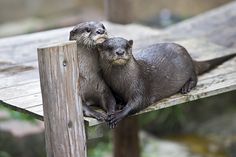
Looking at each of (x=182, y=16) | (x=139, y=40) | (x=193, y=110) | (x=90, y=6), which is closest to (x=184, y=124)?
(x=193, y=110)

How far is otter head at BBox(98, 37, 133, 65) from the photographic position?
3211 mm

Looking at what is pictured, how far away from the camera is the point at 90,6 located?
10.0m

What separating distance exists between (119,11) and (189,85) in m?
1.81

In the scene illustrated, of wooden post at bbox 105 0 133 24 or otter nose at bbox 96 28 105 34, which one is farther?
wooden post at bbox 105 0 133 24

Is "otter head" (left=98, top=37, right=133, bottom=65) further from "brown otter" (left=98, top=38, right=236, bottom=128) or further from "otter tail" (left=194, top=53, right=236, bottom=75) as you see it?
"otter tail" (left=194, top=53, right=236, bottom=75)

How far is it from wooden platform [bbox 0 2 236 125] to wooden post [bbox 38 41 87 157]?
13 cm

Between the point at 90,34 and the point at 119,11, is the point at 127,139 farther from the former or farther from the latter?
the point at 90,34

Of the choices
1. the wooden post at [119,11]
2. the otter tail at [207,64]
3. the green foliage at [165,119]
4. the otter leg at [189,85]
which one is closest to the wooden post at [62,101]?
the otter leg at [189,85]

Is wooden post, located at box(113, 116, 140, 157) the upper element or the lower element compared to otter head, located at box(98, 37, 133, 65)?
lower

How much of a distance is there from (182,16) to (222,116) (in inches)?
65.2

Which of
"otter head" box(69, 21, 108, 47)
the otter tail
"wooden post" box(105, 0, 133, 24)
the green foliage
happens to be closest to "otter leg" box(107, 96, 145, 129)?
"otter head" box(69, 21, 108, 47)

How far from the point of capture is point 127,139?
5.20 meters

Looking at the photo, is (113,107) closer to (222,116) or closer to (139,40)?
(139,40)

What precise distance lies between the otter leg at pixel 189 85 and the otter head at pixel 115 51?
1.98 feet
